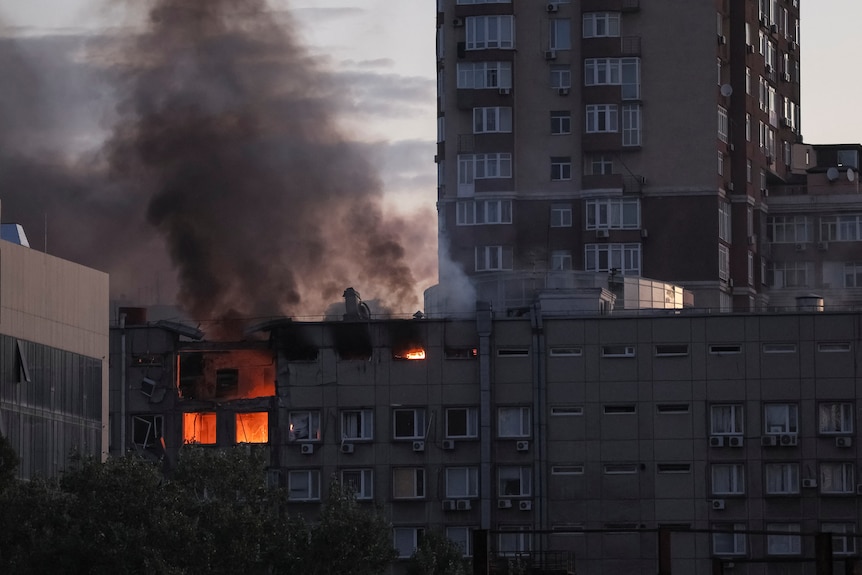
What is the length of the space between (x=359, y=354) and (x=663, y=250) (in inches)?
1460

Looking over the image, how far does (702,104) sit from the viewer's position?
498 feet

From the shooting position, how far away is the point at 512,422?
117250 millimetres

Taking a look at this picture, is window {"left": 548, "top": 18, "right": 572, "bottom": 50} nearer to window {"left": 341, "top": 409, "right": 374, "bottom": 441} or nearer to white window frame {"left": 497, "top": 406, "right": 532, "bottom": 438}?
white window frame {"left": 497, "top": 406, "right": 532, "bottom": 438}

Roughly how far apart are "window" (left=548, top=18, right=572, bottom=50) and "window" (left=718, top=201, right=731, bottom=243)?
1398cm

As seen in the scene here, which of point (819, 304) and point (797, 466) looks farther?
point (819, 304)

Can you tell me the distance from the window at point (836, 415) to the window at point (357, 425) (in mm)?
21733

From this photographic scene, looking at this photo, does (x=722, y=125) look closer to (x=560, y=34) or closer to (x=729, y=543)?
(x=560, y=34)

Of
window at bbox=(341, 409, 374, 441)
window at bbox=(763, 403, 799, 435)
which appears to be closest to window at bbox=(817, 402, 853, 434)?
window at bbox=(763, 403, 799, 435)

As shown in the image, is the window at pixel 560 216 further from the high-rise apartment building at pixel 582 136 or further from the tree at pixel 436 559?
the tree at pixel 436 559

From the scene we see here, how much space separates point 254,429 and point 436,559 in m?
26.6

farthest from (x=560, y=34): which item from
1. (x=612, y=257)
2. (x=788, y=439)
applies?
(x=788, y=439)

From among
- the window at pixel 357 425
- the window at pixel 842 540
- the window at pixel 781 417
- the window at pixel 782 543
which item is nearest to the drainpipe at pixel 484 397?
the window at pixel 357 425

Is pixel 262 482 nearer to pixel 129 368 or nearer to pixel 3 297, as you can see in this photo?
pixel 3 297

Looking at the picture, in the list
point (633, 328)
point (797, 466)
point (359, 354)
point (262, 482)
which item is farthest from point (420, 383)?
A: point (262, 482)
